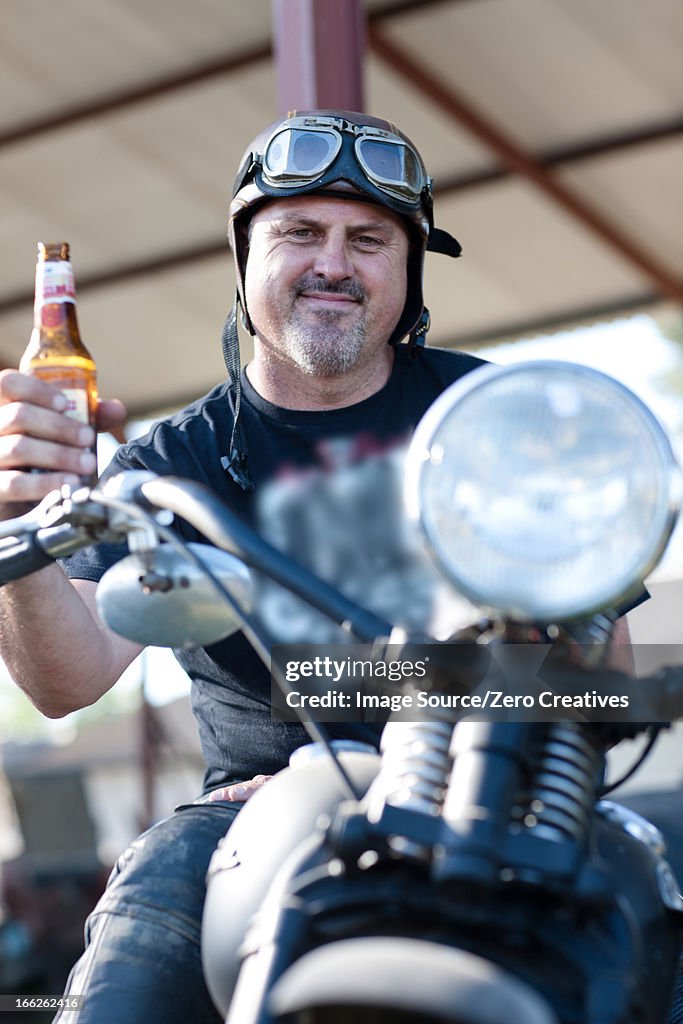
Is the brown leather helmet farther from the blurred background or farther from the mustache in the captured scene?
the blurred background

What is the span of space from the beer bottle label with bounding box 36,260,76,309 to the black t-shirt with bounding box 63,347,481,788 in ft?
1.43

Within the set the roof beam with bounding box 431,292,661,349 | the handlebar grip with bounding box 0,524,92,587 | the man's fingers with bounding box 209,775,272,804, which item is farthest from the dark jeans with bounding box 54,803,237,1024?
the roof beam with bounding box 431,292,661,349

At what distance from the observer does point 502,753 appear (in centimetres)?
99

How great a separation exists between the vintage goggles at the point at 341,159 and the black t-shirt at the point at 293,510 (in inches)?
13.1

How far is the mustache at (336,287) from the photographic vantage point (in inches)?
95.3

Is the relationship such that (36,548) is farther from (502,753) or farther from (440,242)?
(440,242)

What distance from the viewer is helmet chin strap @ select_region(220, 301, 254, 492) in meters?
2.13

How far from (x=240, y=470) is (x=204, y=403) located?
343 mm

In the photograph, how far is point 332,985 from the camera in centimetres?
87

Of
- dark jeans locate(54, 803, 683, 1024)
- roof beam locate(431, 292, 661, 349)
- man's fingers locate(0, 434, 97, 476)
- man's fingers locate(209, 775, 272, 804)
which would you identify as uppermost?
roof beam locate(431, 292, 661, 349)

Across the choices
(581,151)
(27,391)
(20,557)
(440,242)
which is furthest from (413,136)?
(20,557)

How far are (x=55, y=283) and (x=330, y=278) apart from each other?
0.85 meters

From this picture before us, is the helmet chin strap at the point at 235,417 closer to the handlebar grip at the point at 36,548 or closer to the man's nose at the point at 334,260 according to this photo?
the man's nose at the point at 334,260

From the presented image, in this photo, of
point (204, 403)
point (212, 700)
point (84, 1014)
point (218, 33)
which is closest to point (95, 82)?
point (218, 33)
